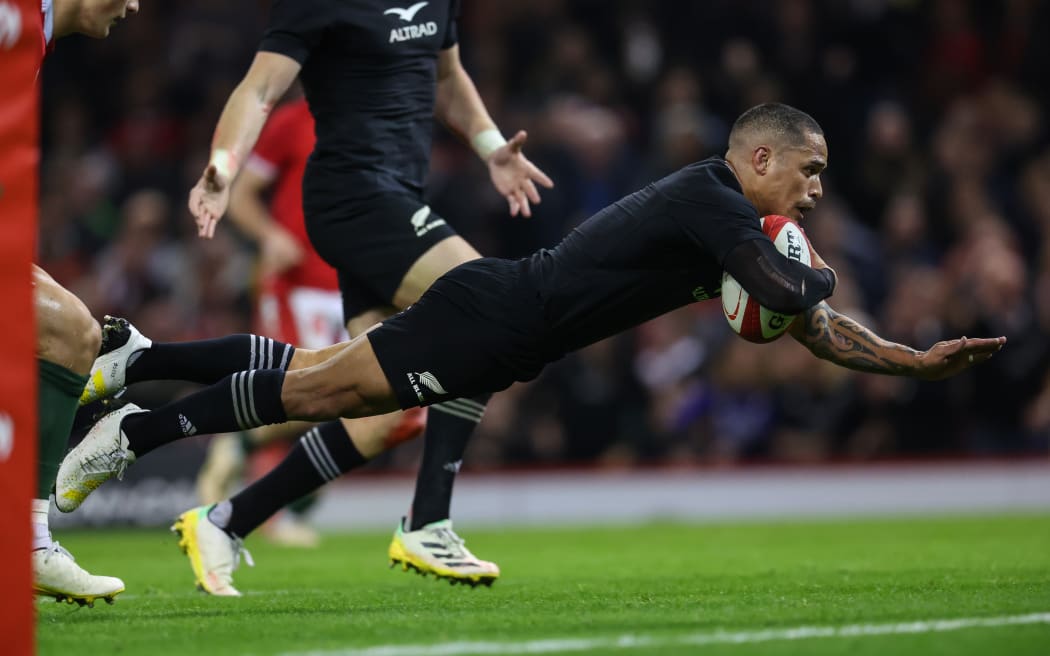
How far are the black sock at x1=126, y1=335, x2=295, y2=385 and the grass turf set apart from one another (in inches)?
32.8

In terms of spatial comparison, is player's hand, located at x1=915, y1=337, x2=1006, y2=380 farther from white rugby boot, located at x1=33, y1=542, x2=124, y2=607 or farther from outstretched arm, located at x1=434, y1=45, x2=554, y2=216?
white rugby boot, located at x1=33, y1=542, x2=124, y2=607

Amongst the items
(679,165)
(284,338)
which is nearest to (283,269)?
(284,338)

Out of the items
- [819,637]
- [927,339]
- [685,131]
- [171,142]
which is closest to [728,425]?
[927,339]

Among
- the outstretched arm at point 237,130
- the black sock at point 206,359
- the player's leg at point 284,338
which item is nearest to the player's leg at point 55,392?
the black sock at point 206,359

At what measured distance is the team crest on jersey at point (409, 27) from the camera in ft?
21.0

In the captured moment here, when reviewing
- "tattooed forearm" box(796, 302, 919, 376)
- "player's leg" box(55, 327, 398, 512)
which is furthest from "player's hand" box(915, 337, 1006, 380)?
"player's leg" box(55, 327, 398, 512)

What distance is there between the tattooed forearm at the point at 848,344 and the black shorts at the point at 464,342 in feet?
3.01

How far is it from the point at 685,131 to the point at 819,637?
9.92m

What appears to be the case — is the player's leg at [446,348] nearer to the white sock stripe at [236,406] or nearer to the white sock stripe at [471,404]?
the white sock stripe at [236,406]

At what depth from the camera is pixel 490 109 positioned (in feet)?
47.9

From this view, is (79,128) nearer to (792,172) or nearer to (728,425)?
(728,425)

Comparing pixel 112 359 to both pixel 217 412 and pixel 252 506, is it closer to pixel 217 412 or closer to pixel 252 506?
pixel 217 412

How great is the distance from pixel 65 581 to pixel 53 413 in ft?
1.81

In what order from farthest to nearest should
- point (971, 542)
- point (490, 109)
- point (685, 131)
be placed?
point (490, 109), point (685, 131), point (971, 542)
